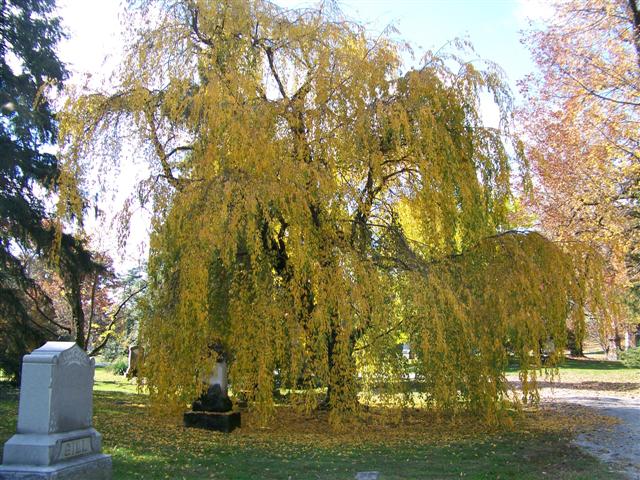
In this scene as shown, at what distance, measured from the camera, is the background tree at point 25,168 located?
12.3 meters

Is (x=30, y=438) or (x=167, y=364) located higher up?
(x=167, y=364)

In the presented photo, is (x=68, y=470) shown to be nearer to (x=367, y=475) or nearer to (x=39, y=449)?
(x=39, y=449)

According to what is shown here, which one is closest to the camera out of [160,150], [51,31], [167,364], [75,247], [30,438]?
[30,438]

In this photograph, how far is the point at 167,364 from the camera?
9039 mm

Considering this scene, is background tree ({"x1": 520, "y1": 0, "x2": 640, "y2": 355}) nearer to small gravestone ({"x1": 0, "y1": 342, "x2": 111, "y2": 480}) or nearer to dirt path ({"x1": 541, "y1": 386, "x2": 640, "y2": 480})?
dirt path ({"x1": 541, "y1": 386, "x2": 640, "y2": 480})

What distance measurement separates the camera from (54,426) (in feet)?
18.0

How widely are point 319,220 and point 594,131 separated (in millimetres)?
9320

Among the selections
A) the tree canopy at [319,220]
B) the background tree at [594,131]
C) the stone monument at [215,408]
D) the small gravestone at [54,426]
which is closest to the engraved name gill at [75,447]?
the small gravestone at [54,426]

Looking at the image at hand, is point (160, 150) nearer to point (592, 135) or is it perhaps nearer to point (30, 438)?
point (30, 438)

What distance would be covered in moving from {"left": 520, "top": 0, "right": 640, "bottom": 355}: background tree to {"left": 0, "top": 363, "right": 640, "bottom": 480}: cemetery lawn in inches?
189

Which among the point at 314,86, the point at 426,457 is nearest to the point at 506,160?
the point at 314,86

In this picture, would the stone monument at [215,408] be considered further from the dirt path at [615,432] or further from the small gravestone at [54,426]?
the dirt path at [615,432]

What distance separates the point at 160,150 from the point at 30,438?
230 inches

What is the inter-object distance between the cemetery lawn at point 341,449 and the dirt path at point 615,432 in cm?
30
